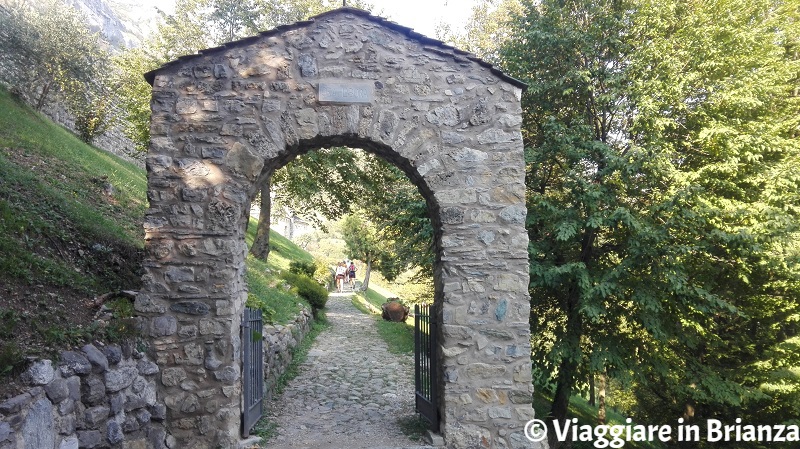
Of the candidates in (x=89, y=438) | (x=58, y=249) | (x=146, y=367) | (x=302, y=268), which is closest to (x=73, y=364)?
(x=89, y=438)

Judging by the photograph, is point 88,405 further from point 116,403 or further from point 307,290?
point 307,290

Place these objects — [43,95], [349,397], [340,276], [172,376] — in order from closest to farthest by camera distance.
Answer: [172,376]
[349,397]
[43,95]
[340,276]

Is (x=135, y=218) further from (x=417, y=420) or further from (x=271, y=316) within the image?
(x=417, y=420)

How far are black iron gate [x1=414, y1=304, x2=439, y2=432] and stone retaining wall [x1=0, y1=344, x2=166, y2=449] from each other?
2.75m

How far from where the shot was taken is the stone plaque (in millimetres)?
4969

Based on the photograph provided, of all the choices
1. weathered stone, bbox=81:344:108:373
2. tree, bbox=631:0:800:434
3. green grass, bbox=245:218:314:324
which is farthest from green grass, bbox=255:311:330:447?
tree, bbox=631:0:800:434

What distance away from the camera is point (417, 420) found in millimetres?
5871

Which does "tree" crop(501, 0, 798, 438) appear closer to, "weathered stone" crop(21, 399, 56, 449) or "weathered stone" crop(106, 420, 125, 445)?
"weathered stone" crop(106, 420, 125, 445)

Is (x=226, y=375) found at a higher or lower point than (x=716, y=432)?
higher

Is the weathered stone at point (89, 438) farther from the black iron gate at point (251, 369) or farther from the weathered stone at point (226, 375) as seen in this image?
the black iron gate at point (251, 369)

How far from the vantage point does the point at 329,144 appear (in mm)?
5289

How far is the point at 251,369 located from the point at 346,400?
199cm

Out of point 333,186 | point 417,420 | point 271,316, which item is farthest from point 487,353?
point 333,186

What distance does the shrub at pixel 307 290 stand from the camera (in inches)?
527
